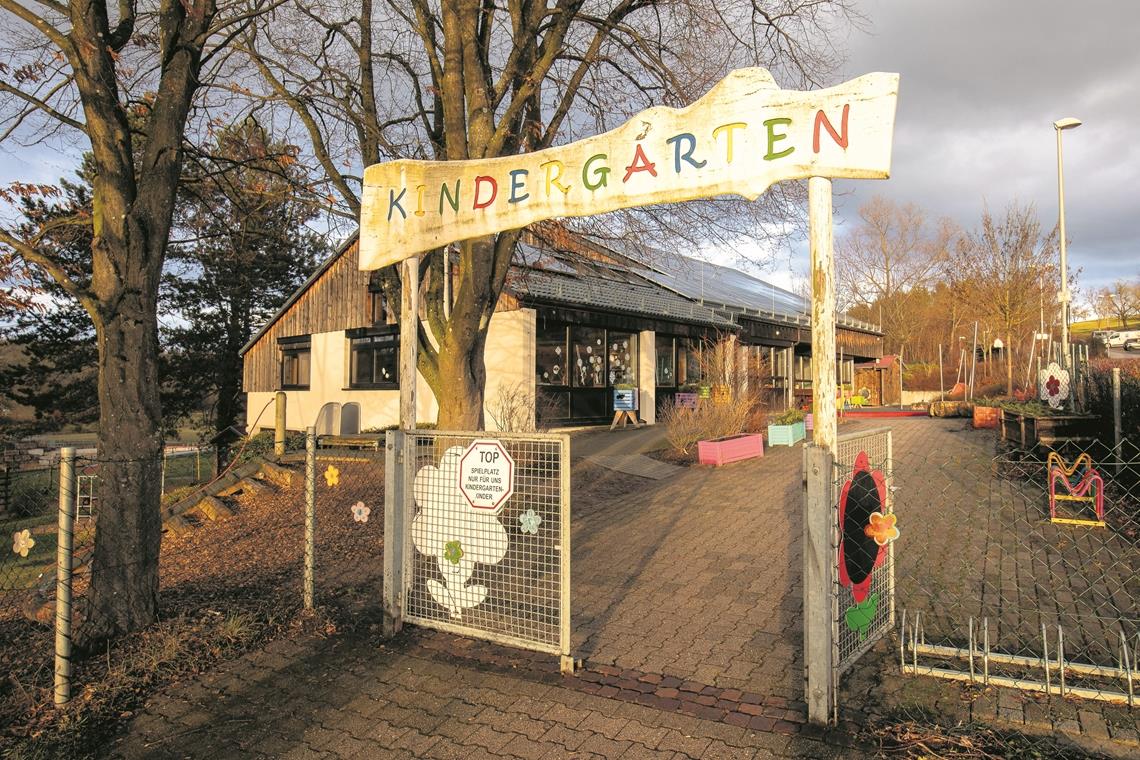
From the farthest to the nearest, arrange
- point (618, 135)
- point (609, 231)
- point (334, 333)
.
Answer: point (334, 333) → point (609, 231) → point (618, 135)

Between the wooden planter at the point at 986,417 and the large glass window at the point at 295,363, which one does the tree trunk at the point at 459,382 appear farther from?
the large glass window at the point at 295,363

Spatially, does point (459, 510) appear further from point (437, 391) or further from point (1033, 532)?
point (1033, 532)

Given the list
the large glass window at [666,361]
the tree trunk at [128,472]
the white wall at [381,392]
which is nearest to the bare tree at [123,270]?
the tree trunk at [128,472]

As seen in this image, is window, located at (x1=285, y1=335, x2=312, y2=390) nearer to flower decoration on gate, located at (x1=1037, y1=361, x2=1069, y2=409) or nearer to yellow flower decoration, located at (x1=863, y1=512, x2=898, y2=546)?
flower decoration on gate, located at (x1=1037, y1=361, x2=1069, y2=409)

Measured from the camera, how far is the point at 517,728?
350 centimetres

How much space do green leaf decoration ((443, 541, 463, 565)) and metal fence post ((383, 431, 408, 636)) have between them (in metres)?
0.49

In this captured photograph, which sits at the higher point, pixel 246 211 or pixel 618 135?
pixel 246 211

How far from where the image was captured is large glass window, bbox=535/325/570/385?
1634 cm

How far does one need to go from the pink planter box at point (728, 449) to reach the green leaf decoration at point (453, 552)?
8.14m

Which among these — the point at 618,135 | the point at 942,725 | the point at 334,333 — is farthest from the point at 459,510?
the point at 334,333

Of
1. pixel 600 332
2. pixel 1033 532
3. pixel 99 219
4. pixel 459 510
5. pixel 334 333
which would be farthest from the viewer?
pixel 334 333

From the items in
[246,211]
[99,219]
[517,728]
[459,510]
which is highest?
[246,211]

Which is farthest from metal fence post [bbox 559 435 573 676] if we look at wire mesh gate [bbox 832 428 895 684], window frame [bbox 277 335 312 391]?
window frame [bbox 277 335 312 391]

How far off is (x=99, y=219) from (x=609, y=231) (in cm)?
611
